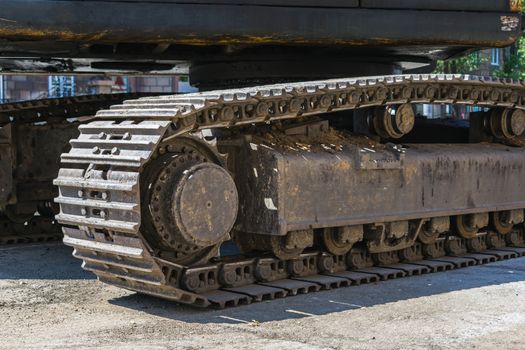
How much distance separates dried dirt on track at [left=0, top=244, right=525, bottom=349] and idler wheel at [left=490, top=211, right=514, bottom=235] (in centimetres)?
147

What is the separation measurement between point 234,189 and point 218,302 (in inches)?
39.7

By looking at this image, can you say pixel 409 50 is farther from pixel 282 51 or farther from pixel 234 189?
pixel 234 189

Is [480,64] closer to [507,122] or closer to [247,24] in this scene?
[507,122]

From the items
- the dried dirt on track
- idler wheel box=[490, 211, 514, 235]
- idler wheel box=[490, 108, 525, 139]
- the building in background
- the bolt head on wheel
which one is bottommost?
the dried dirt on track

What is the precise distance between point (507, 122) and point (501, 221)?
1.14 m

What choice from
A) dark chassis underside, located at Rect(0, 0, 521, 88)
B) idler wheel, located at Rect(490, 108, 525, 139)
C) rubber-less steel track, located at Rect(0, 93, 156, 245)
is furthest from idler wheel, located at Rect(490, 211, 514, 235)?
rubber-less steel track, located at Rect(0, 93, 156, 245)

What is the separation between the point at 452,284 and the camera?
901 cm

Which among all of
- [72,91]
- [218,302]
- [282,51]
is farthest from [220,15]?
[72,91]

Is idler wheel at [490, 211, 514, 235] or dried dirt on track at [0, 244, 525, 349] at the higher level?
idler wheel at [490, 211, 514, 235]

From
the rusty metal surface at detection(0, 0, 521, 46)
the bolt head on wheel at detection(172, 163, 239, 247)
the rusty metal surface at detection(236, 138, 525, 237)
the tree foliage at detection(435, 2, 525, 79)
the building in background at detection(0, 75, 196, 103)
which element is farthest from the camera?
the building in background at detection(0, 75, 196, 103)

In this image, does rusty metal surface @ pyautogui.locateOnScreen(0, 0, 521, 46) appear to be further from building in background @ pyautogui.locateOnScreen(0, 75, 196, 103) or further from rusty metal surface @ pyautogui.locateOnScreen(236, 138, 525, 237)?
building in background @ pyautogui.locateOnScreen(0, 75, 196, 103)

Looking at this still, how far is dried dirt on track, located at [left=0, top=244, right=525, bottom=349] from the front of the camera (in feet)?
21.9

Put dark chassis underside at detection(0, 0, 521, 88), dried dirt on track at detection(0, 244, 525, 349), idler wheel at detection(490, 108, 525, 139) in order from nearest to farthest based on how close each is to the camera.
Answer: dried dirt on track at detection(0, 244, 525, 349)
dark chassis underside at detection(0, 0, 521, 88)
idler wheel at detection(490, 108, 525, 139)

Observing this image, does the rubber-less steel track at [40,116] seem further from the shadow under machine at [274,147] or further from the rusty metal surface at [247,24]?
the rusty metal surface at [247,24]
